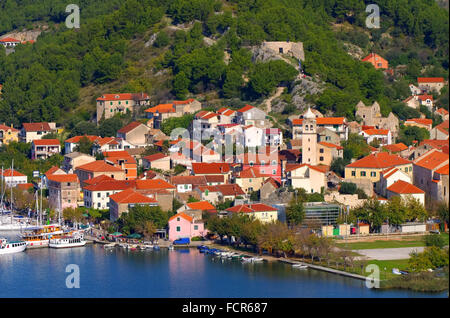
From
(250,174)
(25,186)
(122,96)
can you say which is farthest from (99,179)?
(122,96)

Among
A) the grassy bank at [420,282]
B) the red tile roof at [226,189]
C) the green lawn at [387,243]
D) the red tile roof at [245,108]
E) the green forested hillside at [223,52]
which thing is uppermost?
the green forested hillside at [223,52]

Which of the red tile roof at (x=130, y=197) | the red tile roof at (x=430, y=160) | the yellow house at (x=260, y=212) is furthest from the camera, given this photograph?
the red tile roof at (x=130, y=197)

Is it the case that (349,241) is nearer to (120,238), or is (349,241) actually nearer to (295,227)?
(295,227)

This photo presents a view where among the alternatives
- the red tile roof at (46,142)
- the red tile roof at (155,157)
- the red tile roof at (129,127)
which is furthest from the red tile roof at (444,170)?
the red tile roof at (46,142)

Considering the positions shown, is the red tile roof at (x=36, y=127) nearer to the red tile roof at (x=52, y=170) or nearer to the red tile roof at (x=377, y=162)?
the red tile roof at (x=52, y=170)

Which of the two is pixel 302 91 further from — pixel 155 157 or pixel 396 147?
pixel 155 157
